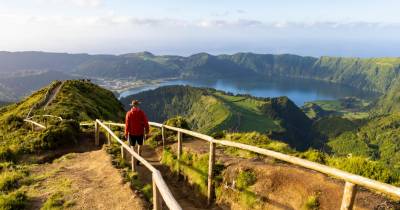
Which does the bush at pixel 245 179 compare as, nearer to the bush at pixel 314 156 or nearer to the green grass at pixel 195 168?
the green grass at pixel 195 168

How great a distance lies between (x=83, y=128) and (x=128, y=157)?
533 inches

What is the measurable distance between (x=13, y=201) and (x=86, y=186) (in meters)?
2.43

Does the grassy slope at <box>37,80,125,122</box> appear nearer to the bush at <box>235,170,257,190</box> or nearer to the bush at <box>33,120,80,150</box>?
the bush at <box>33,120,80,150</box>

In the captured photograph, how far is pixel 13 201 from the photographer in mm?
10773

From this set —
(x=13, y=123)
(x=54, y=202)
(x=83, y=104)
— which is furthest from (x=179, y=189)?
(x=83, y=104)

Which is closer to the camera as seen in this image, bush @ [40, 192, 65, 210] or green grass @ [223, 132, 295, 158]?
bush @ [40, 192, 65, 210]

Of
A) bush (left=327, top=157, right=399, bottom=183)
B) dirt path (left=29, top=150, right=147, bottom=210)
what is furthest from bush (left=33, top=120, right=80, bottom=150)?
bush (left=327, top=157, right=399, bottom=183)

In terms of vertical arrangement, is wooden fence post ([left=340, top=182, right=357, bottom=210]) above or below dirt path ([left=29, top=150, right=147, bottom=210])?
above

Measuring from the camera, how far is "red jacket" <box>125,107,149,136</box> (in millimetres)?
15953

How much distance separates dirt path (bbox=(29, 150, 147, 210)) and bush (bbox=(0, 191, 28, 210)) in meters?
0.35

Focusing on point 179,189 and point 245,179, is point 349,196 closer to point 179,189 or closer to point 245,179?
point 245,179

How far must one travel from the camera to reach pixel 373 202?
30.3 ft

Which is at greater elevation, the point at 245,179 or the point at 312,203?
the point at 312,203

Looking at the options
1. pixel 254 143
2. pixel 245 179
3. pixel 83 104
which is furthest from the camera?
pixel 83 104
